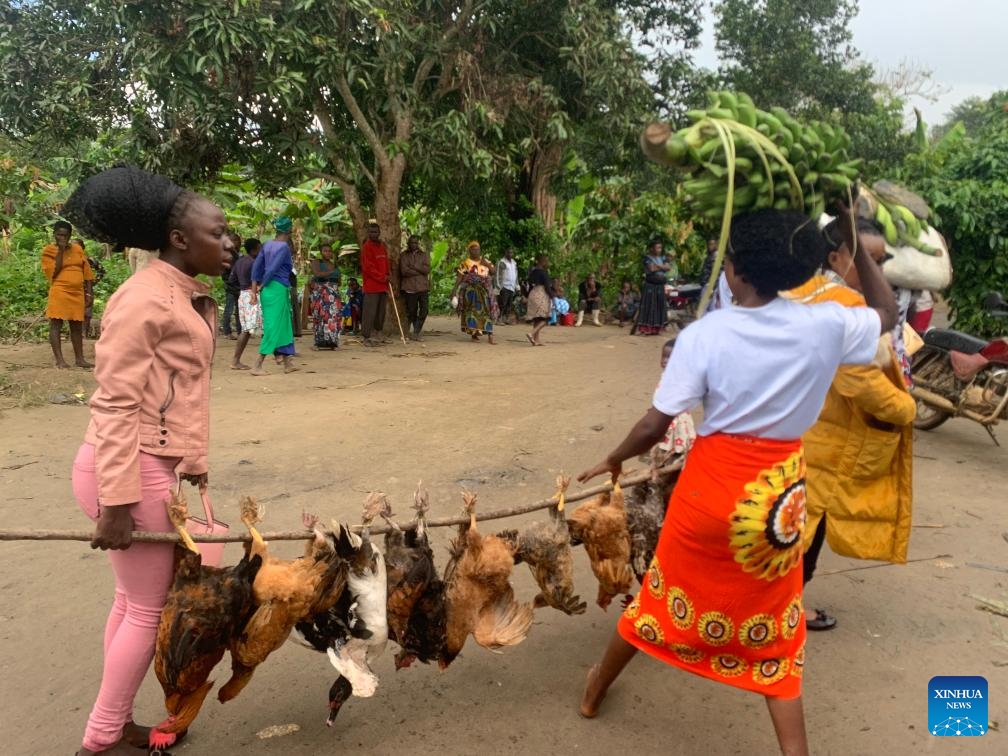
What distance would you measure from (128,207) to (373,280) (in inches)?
379

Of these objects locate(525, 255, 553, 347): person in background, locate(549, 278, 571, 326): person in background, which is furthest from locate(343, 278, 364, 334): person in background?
locate(549, 278, 571, 326): person in background

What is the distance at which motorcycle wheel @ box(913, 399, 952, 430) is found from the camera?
6.41 m

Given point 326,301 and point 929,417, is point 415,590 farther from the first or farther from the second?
point 326,301

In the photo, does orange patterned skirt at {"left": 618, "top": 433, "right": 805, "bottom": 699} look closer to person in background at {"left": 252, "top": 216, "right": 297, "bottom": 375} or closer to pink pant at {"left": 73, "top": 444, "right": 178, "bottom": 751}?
pink pant at {"left": 73, "top": 444, "right": 178, "bottom": 751}

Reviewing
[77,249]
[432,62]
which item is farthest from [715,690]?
[432,62]

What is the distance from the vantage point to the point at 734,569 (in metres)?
2.13

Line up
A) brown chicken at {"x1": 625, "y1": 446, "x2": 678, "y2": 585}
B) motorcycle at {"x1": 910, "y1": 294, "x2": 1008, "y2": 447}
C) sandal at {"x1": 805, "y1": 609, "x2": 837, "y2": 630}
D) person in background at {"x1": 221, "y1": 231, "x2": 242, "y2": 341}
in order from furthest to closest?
1. person in background at {"x1": 221, "y1": 231, "x2": 242, "y2": 341}
2. motorcycle at {"x1": 910, "y1": 294, "x2": 1008, "y2": 447}
3. sandal at {"x1": 805, "y1": 609, "x2": 837, "y2": 630}
4. brown chicken at {"x1": 625, "y1": 446, "x2": 678, "y2": 585}

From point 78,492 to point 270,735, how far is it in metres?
1.05

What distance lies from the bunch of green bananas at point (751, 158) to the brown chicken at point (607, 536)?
1.07 meters

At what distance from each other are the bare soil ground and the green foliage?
3.86ft

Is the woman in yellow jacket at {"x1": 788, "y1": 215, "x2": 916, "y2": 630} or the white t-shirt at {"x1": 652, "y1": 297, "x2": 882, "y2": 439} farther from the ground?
the white t-shirt at {"x1": 652, "y1": 297, "x2": 882, "y2": 439}

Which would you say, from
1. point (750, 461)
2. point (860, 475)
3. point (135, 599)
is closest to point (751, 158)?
point (750, 461)

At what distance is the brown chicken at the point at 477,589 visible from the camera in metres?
2.45

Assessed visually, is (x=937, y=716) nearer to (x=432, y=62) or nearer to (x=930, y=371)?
(x=930, y=371)
